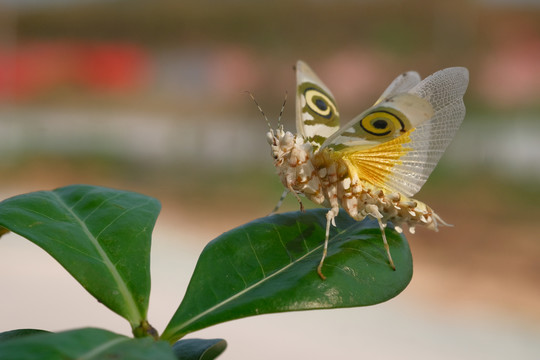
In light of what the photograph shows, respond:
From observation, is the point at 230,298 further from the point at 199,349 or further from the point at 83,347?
the point at 83,347

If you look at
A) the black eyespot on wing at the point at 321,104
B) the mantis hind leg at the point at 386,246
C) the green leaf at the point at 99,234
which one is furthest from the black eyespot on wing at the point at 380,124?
the green leaf at the point at 99,234

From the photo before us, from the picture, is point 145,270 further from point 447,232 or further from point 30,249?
point 447,232

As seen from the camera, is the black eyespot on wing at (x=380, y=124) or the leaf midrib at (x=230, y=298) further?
the black eyespot on wing at (x=380, y=124)

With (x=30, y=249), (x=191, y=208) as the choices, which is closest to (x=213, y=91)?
(x=191, y=208)

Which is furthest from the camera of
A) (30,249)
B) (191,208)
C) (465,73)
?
(191,208)

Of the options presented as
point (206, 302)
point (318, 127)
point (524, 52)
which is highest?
point (524, 52)

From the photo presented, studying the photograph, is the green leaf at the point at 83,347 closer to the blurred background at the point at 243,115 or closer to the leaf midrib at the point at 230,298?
the leaf midrib at the point at 230,298
